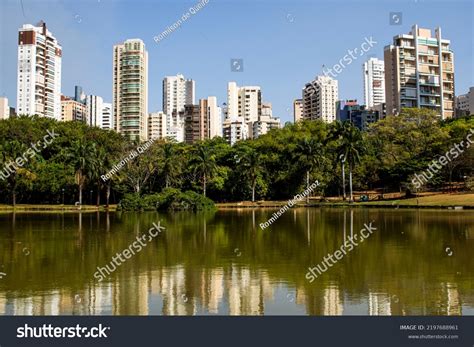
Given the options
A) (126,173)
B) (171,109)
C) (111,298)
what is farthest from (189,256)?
(171,109)

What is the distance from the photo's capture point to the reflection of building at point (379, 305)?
32.2ft

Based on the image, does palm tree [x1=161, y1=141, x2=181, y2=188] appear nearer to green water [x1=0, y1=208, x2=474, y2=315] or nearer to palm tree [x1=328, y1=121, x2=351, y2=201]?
palm tree [x1=328, y1=121, x2=351, y2=201]

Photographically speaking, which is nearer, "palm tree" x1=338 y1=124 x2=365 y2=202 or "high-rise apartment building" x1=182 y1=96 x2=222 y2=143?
"palm tree" x1=338 y1=124 x2=365 y2=202

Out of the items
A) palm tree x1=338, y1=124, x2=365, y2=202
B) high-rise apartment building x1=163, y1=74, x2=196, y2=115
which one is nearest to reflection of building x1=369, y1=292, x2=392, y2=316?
palm tree x1=338, y1=124, x2=365, y2=202

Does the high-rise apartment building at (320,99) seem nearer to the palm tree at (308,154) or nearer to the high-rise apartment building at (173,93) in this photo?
the high-rise apartment building at (173,93)

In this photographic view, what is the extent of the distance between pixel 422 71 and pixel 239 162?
54.8m

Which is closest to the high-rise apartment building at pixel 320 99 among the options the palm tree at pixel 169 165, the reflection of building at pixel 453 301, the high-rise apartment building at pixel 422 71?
the high-rise apartment building at pixel 422 71

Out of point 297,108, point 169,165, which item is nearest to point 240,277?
point 169,165

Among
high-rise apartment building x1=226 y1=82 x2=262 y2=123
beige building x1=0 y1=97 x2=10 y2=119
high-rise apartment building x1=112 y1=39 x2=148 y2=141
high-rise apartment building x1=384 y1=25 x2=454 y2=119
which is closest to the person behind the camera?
high-rise apartment building x1=384 y1=25 x2=454 y2=119

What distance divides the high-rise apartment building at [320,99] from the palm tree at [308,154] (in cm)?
9303

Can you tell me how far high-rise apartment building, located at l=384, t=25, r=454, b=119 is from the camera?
105688 millimetres

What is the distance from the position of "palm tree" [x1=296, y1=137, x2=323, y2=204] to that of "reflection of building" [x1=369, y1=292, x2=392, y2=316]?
56.2 m

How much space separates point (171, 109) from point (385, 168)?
441ft
